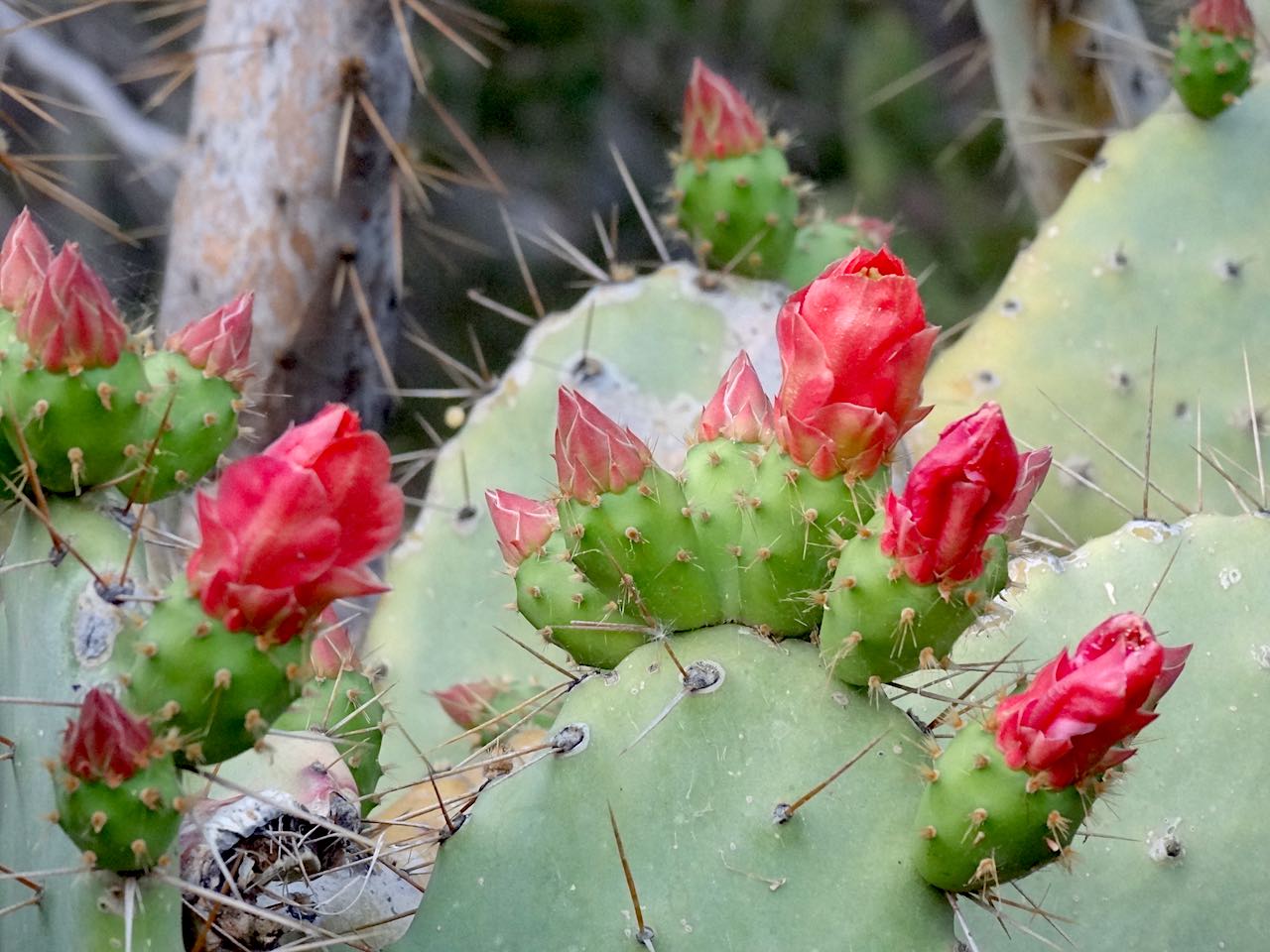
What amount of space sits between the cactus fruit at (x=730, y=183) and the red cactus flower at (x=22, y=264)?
96cm

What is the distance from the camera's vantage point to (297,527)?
0.75 m

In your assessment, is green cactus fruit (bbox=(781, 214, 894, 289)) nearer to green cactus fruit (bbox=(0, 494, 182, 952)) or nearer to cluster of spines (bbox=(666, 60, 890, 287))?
cluster of spines (bbox=(666, 60, 890, 287))

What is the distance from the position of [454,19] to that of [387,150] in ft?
7.18

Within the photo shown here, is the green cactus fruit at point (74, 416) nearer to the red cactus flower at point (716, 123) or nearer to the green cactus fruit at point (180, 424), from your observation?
the green cactus fruit at point (180, 424)

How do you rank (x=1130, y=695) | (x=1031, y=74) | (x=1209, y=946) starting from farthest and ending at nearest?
1. (x=1031, y=74)
2. (x=1209, y=946)
3. (x=1130, y=695)

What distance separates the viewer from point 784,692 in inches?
36.4

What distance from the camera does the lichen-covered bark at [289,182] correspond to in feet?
6.66

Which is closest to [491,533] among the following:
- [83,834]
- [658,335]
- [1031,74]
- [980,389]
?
[658,335]

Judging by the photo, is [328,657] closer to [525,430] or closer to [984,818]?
[984,818]

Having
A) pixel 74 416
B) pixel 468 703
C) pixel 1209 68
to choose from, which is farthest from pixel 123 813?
pixel 1209 68

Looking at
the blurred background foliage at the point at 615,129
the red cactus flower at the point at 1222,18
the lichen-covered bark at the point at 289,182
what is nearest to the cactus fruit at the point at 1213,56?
the red cactus flower at the point at 1222,18

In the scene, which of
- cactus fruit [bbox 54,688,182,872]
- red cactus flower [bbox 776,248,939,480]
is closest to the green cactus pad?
red cactus flower [bbox 776,248,939,480]

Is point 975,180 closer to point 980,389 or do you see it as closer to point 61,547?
point 980,389

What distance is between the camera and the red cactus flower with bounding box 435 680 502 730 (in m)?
1.43
